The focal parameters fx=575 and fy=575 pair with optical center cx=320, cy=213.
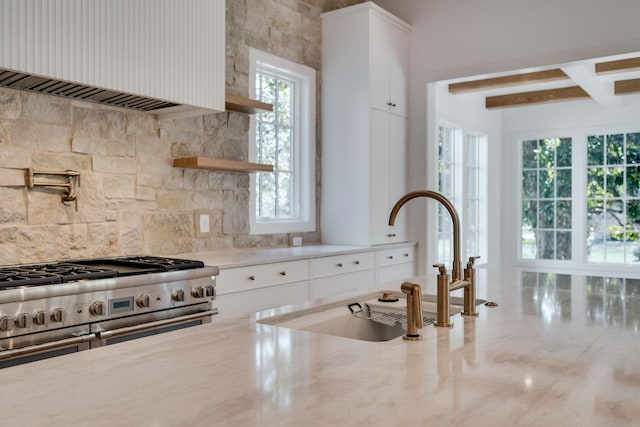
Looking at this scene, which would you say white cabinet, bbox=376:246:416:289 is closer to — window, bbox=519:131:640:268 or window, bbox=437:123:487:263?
window, bbox=437:123:487:263

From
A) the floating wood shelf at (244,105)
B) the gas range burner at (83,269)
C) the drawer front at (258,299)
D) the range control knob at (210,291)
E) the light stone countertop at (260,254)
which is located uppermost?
the floating wood shelf at (244,105)

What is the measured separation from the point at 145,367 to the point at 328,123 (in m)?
3.62

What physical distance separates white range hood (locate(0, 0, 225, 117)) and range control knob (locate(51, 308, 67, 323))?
94 cm

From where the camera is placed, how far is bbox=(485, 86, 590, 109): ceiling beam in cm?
629

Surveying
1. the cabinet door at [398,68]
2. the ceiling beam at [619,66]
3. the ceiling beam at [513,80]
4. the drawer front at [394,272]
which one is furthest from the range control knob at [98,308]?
the ceiling beam at [513,80]

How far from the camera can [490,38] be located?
446cm

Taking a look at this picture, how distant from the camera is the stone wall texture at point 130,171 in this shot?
106 inches

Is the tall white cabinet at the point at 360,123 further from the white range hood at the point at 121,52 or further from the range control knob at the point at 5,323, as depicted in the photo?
the range control knob at the point at 5,323

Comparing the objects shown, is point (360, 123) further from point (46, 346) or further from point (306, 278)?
point (46, 346)

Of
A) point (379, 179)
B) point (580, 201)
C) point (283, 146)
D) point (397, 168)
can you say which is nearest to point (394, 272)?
point (379, 179)

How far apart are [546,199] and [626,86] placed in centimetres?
176

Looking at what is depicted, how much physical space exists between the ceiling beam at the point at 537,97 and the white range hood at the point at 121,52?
4.52m

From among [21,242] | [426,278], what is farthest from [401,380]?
[21,242]

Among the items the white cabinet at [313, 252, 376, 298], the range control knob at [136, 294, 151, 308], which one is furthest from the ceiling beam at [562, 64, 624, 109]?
the range control knob at [136, 294, 151, 308]
